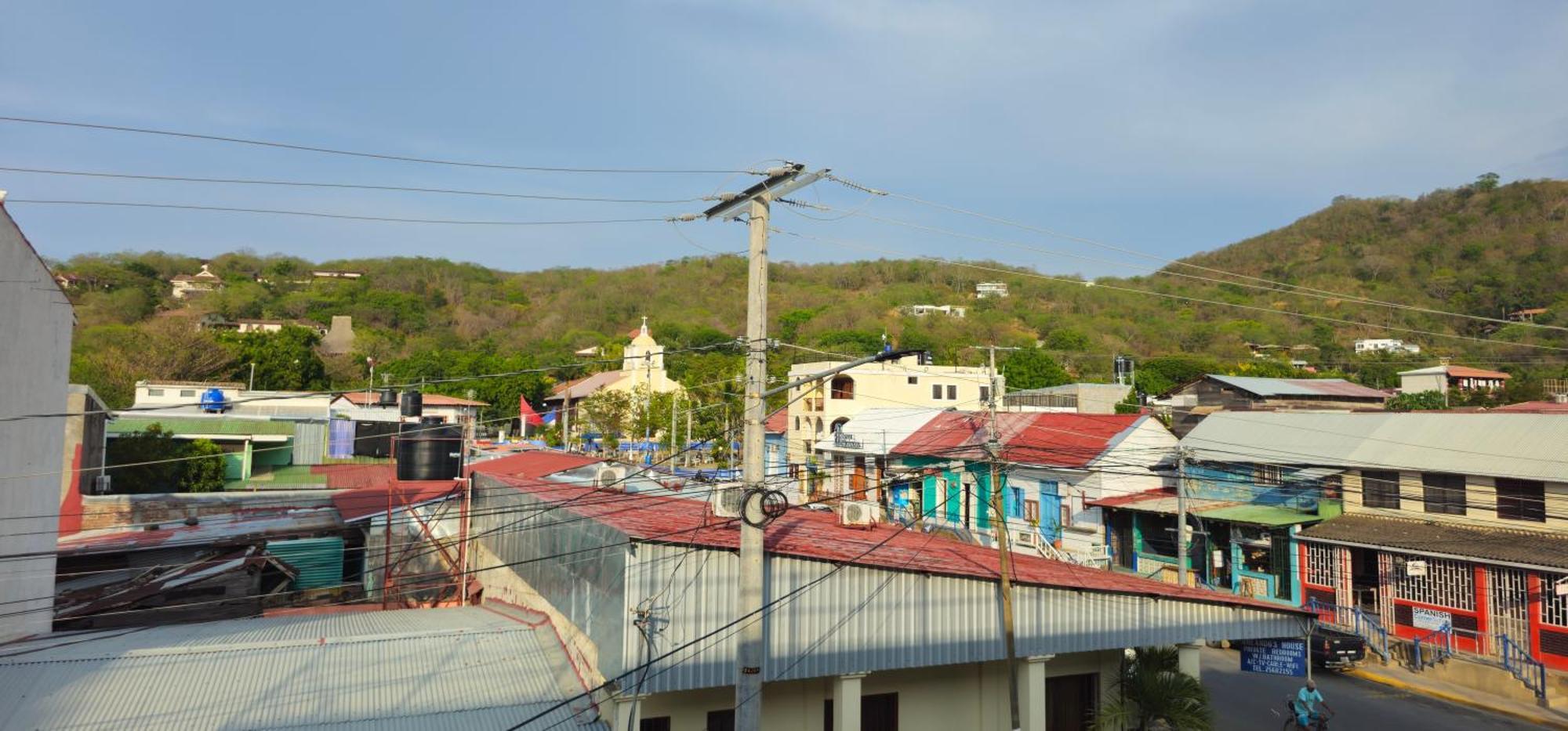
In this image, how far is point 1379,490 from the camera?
28.3m

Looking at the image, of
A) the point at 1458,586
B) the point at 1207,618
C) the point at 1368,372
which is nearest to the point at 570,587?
the point at 1207,618

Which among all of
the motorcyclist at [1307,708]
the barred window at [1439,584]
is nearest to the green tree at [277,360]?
the motorcyclist at [1307,708]

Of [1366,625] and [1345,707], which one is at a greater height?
[1366,625]

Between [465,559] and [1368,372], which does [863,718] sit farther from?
[1368,372]

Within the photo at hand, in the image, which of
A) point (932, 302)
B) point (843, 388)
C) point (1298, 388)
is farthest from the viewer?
point (932, 302)

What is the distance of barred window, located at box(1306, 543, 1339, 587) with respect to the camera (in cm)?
2769

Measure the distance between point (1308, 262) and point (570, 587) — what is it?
482 feet

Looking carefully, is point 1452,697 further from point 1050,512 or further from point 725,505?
point 725,505

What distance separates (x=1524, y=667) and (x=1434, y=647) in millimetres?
1982

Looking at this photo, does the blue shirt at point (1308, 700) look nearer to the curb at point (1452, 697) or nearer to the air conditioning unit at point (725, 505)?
the curb at point (1452, 697)

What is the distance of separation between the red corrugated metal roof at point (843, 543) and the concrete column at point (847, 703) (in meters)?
1.75

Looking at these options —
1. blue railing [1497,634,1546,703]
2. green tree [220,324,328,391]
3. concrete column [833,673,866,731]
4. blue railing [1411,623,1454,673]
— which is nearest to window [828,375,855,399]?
blue railing [1411,623,1454,673]

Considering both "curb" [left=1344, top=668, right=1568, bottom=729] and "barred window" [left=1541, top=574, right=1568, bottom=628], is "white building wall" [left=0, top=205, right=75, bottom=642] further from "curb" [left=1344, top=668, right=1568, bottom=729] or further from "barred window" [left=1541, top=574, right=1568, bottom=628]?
"barred window" [left=1541, top=574, right=1568, bottom=628]

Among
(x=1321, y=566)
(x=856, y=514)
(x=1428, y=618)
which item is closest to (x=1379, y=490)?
(x=1321, y=566)
